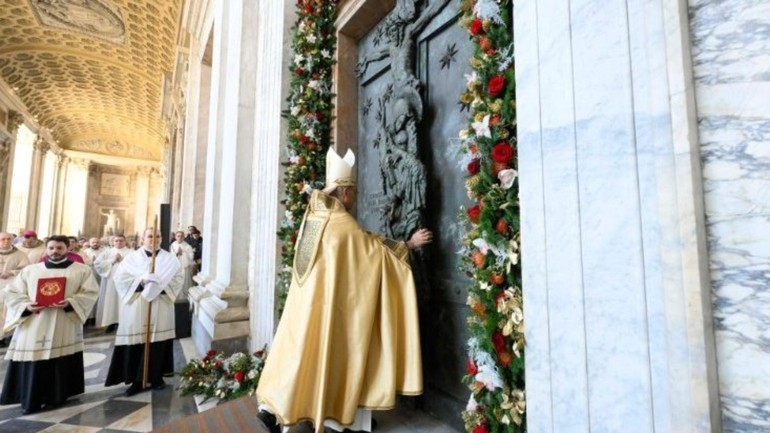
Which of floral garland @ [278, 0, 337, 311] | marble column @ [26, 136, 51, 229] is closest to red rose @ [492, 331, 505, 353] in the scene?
floral garland @ [278, 0, 337, 311]

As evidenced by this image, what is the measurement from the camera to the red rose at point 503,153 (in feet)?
5.19

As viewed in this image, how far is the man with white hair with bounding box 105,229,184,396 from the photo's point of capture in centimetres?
454

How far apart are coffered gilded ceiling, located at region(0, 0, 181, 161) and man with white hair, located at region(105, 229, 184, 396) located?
1086cm

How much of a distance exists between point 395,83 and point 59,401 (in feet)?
15.3

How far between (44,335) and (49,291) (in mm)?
465

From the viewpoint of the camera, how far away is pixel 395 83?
321 centimetres

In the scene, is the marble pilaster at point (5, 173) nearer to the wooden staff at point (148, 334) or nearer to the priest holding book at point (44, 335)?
the priest holding book at point (44, 335)

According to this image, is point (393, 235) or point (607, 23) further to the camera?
point (393, 235)

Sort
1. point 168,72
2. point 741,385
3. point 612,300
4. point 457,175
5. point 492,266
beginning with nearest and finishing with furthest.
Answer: point 741,385 → point 612,300 → point 492,266 → point 457,175 → point 168,72

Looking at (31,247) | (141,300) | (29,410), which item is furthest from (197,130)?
(29,410)

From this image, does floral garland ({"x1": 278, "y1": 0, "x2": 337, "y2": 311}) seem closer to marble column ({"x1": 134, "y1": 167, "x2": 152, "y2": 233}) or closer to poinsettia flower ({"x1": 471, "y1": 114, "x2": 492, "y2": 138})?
poinsettia flower ({"x1": 471, "y1": 114, "x2": 492, "y2": 138})

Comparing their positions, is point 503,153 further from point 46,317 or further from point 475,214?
point 46,317

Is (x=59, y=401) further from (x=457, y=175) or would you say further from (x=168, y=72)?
(x=168, y=72)

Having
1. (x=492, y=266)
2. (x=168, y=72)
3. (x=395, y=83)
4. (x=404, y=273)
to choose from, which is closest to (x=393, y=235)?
(x=404, y=273)
